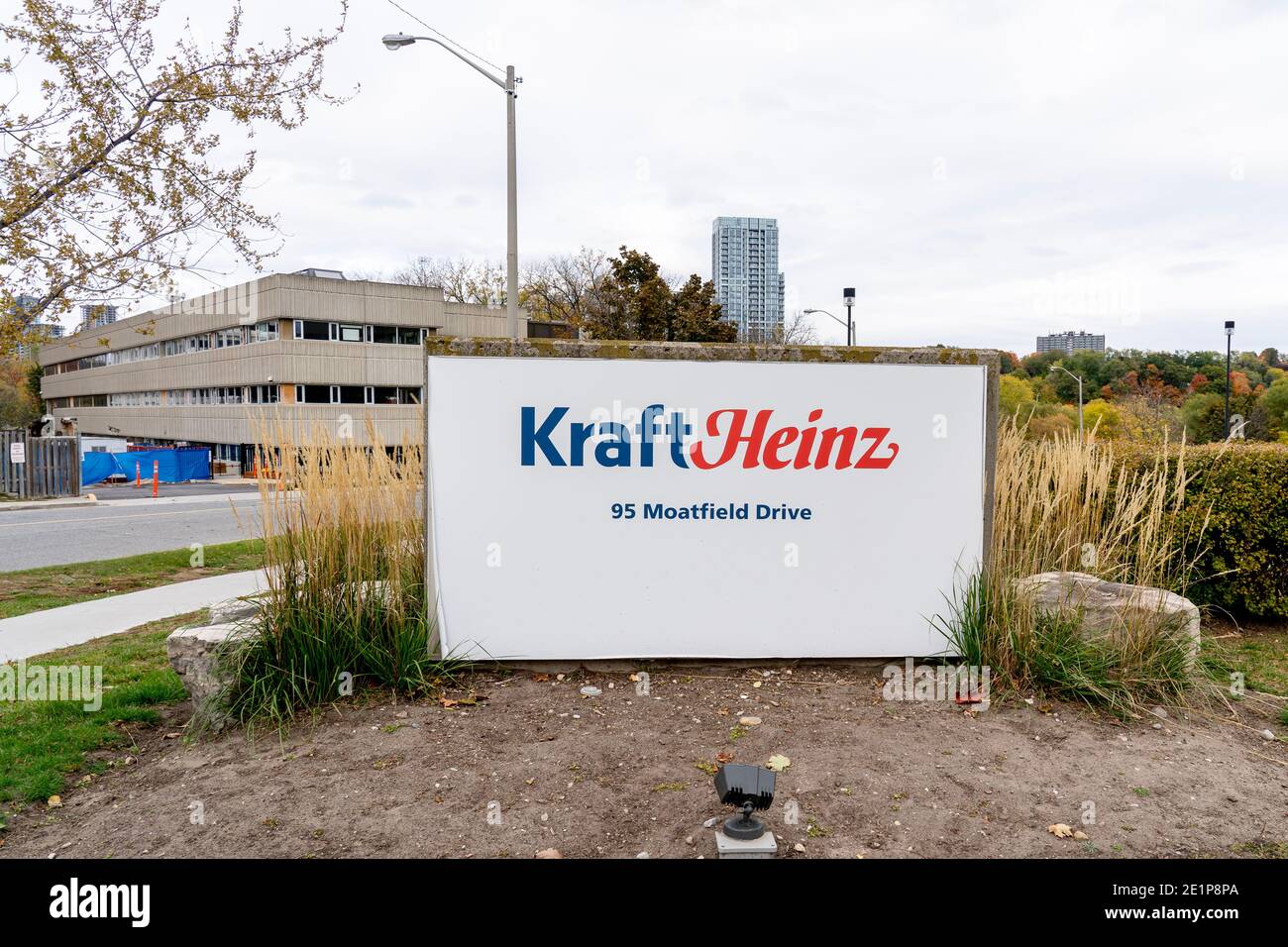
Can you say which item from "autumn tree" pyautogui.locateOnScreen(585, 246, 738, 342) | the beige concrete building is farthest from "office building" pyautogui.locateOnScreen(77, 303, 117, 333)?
the beige concrete building

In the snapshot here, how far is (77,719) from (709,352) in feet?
14.5

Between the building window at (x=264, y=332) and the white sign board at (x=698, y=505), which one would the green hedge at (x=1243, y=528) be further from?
the building window at (x=264, y=332)

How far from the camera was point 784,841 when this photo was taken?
11.7ft

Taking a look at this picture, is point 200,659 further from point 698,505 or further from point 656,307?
point 656,307

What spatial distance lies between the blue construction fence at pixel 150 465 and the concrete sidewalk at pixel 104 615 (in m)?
32.8

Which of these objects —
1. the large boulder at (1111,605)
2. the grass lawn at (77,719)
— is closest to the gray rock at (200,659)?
the grass lawn at (77,719)

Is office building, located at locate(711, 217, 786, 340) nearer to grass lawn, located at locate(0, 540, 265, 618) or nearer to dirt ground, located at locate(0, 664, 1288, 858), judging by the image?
grass lawn, located at locate(0, 540, 265, 618)

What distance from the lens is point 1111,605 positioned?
5426mm

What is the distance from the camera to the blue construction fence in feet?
125

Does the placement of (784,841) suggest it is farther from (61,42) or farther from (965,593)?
(61,42)

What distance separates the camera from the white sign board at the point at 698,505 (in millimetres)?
5461

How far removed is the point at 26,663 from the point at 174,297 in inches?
179

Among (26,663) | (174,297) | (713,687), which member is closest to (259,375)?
(174,297)

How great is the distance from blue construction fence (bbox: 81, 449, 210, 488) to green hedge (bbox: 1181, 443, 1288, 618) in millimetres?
40342
